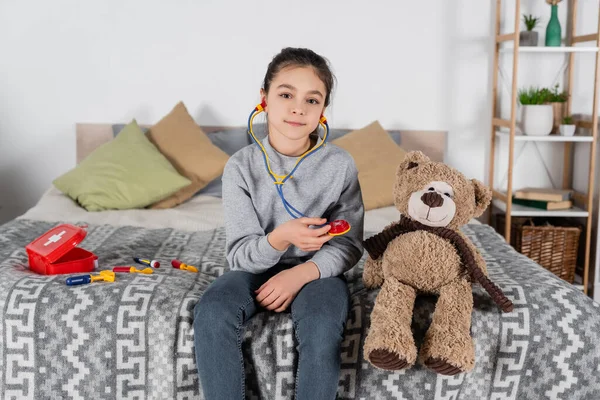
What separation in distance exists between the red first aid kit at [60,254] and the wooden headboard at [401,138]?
58.6 inches

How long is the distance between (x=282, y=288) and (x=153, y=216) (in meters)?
1.26

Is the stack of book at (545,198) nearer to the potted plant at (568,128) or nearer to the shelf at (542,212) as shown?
the shelf at (542,212)

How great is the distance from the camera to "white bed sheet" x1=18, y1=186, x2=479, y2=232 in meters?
2.54

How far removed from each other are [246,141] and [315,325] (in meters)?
1.88

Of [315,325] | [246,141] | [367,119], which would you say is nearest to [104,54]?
[246,141]

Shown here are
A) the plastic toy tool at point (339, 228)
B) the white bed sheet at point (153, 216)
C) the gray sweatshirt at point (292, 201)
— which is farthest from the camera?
the white bed sheet at point (153, 216)

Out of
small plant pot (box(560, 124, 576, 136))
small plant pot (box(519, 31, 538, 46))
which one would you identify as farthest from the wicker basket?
small plant pot (box(519, 31, 538, 46))

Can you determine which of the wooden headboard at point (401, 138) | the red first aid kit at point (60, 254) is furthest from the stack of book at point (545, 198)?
the red first aid kit at point (60, 254)

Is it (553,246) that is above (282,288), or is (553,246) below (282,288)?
below

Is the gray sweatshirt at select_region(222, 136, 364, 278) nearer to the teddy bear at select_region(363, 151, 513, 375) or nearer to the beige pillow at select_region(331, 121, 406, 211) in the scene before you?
the teddy bear at select_region(363, 151, 513, 375)

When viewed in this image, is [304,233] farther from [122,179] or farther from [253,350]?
[122,179]

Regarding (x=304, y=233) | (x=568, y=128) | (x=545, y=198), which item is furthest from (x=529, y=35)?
(x=304, y=233)

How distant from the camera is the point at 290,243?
1.61 metres

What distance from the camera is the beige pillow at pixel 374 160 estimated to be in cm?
279
